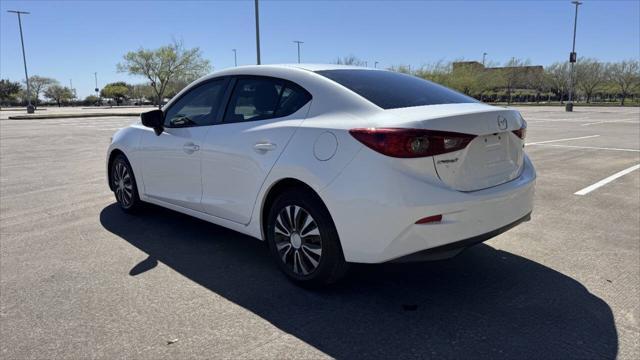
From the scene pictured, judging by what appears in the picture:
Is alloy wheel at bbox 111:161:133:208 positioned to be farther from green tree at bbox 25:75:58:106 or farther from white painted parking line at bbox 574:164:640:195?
green tree at bbox 25:75:58:106

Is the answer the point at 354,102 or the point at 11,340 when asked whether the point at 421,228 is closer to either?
the point at 354,102

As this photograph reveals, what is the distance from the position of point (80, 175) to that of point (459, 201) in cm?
741

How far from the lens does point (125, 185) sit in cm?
557

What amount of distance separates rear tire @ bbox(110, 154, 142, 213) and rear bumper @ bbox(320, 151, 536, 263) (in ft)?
10.2

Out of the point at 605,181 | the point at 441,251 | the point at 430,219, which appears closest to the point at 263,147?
the point at 430,219

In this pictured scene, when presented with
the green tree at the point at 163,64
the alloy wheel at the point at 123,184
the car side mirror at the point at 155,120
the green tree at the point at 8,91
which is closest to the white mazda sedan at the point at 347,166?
the car side mirror at the point at 155,120

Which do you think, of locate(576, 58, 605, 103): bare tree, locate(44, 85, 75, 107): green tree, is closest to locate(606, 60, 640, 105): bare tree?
locate(576, 58, 605, 103): bare tree

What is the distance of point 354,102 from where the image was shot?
130 inches

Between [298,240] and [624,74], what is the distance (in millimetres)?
80364

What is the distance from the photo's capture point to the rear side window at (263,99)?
361 cm

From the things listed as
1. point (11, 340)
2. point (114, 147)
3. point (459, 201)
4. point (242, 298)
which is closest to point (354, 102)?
point (459, 201)

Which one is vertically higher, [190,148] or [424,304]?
[190,148]

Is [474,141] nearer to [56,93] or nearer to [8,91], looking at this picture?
[8,91]

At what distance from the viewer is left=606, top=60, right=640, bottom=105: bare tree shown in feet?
224
